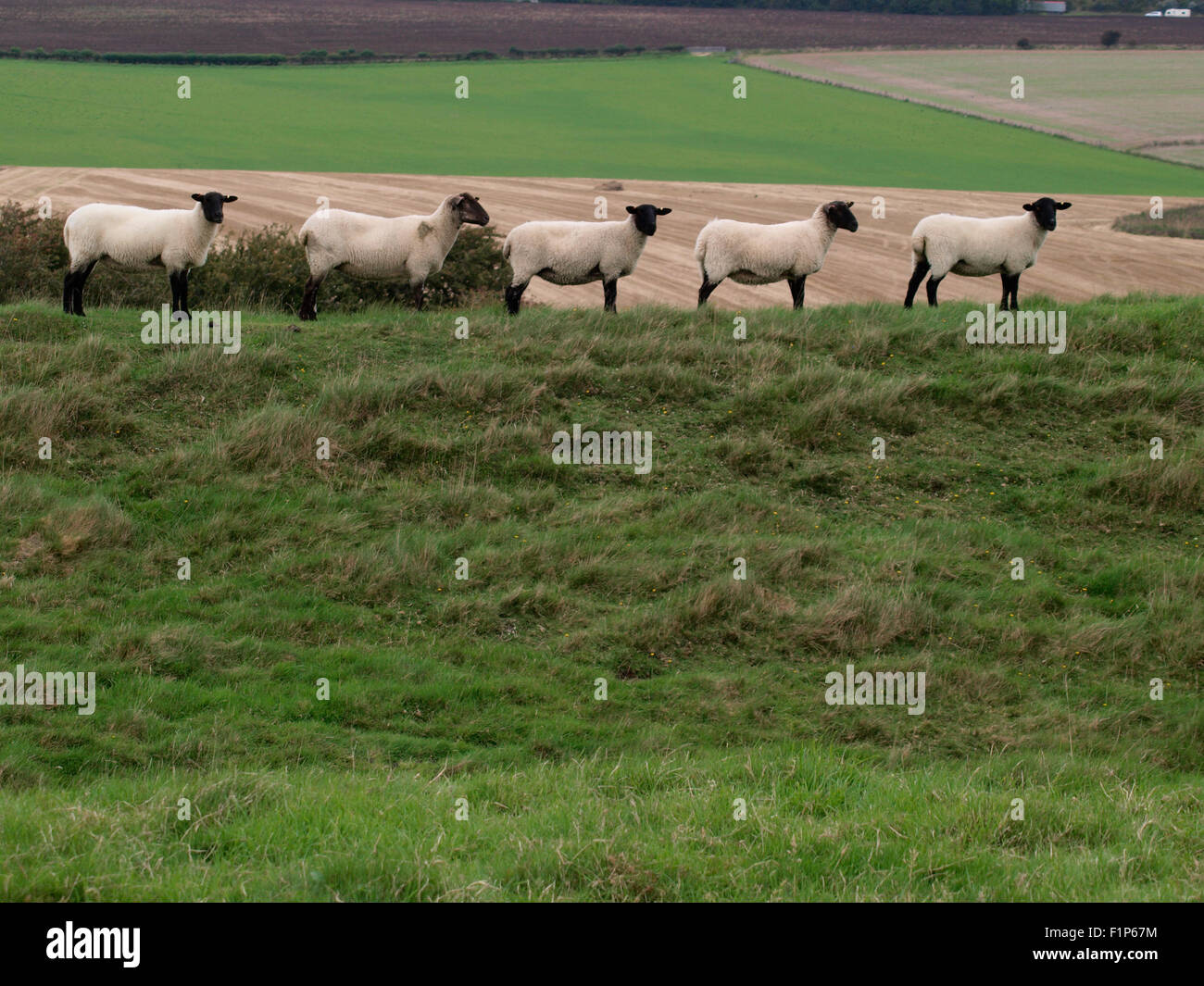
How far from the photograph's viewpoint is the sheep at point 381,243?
17.5m

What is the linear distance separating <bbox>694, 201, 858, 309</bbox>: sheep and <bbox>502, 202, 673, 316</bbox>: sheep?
1055 mm

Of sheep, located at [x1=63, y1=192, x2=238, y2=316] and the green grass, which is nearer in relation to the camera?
sheep, located at [x1=63, y1=192, x2=238, y2=316]

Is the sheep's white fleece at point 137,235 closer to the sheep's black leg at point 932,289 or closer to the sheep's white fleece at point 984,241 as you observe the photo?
the sheep's white fleece at point 984,241

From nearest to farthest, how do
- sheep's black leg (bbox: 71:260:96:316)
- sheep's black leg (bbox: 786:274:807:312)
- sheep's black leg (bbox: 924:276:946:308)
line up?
1. sheep's black leg (bbox: 71:260:96:316)
2. sheep's black leg (bbox: 786:274:807:312)
3. sheep's black leg (bbox: 924:276:946:308)

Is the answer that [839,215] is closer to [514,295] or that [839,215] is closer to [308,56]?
[514,295]

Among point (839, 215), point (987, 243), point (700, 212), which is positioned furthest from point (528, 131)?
point (987, 243)

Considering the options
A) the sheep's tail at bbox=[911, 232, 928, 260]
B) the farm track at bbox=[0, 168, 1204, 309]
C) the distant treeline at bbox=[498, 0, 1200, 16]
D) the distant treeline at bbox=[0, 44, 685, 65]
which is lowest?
the sheep's tail at bbox=[911, 232, 928, 260]

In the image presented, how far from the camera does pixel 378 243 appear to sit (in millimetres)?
17672

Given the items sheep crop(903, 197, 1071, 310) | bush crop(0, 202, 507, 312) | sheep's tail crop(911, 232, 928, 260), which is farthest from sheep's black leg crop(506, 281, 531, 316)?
sheep's tail crop(911, 232, 928, 260)

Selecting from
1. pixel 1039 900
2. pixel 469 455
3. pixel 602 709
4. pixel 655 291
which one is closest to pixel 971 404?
pixel 469 455

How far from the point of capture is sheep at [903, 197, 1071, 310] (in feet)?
62.0

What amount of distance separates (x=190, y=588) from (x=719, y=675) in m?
5.21

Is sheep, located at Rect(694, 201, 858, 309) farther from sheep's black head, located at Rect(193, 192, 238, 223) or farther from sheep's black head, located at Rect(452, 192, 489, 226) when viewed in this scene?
sheep's black head, located at Rect(193, 192, 238, 223)

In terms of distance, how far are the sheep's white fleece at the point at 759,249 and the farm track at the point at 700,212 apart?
10.8m
